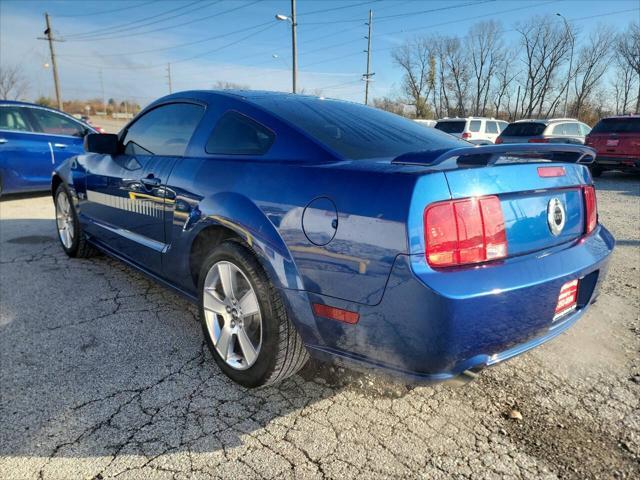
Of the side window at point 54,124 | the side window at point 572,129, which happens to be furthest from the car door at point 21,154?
the side window at point 572,129

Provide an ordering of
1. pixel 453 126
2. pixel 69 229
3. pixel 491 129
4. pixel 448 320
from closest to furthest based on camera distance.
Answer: pixel 448 320 → pixel 69 229 → pixel 453 126 → pixel 491 129

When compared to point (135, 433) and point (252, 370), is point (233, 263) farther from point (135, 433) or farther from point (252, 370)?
point (135, 433)

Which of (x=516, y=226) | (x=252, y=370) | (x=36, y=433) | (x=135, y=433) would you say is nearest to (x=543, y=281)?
(x=516, y=226)

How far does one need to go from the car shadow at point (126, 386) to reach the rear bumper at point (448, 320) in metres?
0.55

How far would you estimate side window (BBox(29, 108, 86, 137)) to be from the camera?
7.54m

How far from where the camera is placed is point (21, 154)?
7223 mm

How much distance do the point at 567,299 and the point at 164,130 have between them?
2657 mm

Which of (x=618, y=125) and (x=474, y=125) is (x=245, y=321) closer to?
(x=618, y=125)

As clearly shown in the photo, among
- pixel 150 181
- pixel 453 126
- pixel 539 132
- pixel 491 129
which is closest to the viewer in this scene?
pixel 150 181

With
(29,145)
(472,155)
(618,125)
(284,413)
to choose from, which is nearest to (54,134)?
(29,145)

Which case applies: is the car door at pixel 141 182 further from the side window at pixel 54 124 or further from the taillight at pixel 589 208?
the side window at pixel 54 124

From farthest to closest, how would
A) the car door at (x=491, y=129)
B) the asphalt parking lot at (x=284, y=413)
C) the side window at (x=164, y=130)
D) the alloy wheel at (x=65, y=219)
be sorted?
the car door at (x=491, y=129)
the alloy wheel at (x=65, y=219)
the side window at (x=164, y=130)
the asphalt parking lot at (x=284, y=413)

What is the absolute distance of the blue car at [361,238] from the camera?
161 centimetres

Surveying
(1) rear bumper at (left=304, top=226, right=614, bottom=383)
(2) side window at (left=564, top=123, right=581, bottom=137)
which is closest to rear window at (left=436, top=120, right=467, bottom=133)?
(2) side window at (left=564, top=123, right=581, bottom=137)
